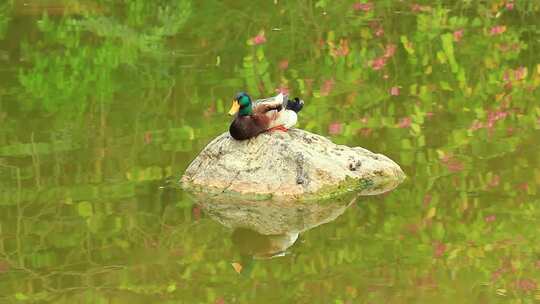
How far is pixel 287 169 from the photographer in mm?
12242

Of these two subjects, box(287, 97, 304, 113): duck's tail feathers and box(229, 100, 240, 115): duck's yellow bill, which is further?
box(287, 97, 304, 113): duck's tail feathers

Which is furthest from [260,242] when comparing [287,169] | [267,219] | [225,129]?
[225,129]

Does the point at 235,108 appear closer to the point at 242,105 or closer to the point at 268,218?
the point at 242,105

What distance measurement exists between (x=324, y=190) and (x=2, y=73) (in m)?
7.81

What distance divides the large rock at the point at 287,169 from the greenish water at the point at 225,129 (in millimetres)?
245

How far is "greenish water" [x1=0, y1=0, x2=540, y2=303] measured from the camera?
34.1 feet

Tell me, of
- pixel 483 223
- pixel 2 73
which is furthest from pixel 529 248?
pixel 2 73

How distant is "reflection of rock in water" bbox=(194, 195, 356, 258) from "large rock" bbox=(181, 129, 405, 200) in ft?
0.48

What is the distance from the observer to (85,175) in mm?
13328

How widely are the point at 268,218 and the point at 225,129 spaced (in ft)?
10.9

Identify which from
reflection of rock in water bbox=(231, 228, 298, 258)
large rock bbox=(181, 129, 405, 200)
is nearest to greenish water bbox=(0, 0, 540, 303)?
reflection of rock in water bbox=(231, 228, 298, 258)

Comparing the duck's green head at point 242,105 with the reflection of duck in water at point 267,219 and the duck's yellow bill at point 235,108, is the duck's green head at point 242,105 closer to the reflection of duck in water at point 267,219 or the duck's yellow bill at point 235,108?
the duck's yellow bill at point 235,108

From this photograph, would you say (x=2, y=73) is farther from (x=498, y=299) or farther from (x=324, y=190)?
(x=498, y=299)

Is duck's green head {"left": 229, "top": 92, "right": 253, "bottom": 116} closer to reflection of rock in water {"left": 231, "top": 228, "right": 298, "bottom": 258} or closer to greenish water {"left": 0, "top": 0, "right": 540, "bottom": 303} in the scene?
greenish water {"left": 0, "top": 0, "right": 540, "bottom": 303}
